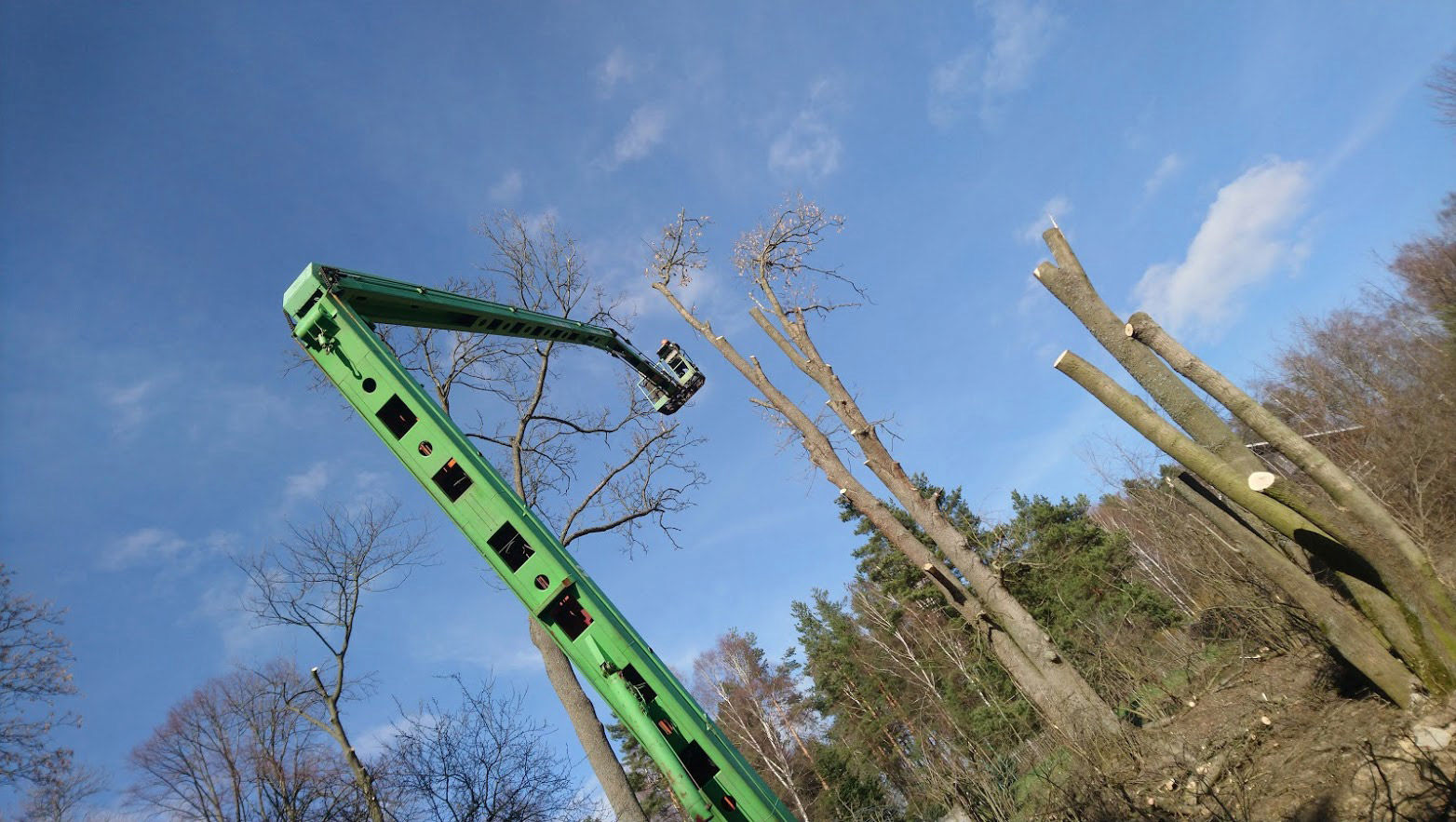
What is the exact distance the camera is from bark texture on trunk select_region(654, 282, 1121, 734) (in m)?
7.47

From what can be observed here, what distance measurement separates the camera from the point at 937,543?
9016mm

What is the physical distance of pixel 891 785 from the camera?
83.6 ft

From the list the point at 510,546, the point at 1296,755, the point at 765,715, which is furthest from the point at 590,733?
the point at 765,715

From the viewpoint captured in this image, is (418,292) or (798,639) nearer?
(418,292)

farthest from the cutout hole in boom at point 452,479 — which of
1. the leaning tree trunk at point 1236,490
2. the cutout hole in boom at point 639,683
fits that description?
the leaning tree trunk at point 1236,490

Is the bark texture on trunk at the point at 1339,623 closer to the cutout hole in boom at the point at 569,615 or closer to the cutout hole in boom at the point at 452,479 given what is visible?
the cutout hole in boom at the point at 569,615

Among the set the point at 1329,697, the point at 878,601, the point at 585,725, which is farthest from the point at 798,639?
the point at 1329,697

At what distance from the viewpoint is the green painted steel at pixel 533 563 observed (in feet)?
12.6

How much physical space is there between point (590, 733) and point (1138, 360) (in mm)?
7810

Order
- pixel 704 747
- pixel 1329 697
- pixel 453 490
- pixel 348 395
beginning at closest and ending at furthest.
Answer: pixel 704 747 → pixel 453 490 → pixel 348 395 → pixel 1329 697

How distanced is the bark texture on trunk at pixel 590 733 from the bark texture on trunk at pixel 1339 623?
702cm

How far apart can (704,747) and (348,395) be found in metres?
3.21

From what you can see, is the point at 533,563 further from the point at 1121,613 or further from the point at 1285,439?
the point at 1121,613

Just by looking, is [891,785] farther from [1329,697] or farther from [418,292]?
[418,292]
